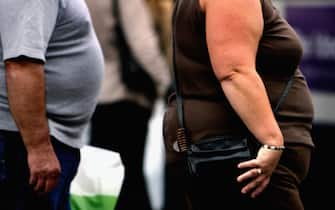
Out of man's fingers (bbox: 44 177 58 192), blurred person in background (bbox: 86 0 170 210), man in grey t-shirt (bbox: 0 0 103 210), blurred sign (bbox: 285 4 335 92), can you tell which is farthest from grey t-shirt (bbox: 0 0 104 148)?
blurred sign (bbox: 285 4 335 92)

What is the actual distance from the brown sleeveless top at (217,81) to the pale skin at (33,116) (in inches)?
18.7

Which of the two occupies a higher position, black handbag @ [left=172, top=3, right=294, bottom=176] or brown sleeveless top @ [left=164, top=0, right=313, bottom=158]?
brown sleeveless top @ [left=164, top=0, right=313, bottom=158]

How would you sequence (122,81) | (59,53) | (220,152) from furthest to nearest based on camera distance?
(122,81)
(59,53)
(220,152)

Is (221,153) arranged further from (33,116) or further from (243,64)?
(33,116)

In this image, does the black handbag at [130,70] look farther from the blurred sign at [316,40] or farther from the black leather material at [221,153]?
the black leather material at [221,153]

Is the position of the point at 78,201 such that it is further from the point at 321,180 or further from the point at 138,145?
the point at 321,180

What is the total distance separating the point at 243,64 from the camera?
3.44m

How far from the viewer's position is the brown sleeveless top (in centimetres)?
Answer: 357

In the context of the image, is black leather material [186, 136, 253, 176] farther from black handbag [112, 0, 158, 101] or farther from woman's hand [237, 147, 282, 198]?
black handbag [112, 0, 158, 101]

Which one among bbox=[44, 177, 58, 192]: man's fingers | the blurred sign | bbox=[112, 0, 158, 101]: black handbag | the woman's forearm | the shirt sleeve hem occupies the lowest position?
the blurred sign

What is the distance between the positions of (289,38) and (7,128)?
3.25 feet

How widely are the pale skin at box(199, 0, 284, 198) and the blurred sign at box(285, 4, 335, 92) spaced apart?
3.57 metres

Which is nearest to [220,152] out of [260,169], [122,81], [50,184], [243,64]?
[260,169]

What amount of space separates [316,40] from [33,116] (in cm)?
372
